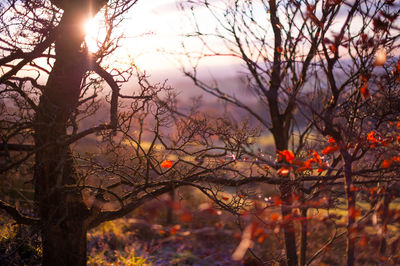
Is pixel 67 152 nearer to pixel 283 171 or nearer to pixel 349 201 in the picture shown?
pixel 283 171

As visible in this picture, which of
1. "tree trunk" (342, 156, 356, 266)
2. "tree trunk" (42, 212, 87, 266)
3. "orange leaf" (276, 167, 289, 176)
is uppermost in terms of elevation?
"orange leaf" (276, 167, 289, 176)

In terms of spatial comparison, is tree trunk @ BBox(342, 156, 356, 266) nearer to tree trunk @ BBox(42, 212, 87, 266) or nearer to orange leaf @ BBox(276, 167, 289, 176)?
orange leaf @ BBox(276, 167, 289, 176)

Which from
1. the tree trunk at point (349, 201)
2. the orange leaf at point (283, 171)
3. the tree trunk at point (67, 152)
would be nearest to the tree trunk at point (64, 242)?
the tree trunk at point (67, 152)

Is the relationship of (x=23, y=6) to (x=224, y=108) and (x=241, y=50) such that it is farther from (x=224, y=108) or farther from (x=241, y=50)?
(x=224, y=108)

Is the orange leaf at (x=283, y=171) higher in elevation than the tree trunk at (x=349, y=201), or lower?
higher

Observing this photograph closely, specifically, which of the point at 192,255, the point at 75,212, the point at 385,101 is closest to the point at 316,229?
the point at 192,255

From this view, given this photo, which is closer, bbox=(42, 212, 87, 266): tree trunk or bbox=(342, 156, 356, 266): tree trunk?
bbox=(342, 156, 356, 266): tree trunk

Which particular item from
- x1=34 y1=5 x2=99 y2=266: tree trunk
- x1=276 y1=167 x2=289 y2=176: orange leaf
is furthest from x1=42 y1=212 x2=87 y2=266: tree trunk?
x1=276 y1=167 x2=289 y2=176: orange leaf

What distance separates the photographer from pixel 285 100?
830 centimetres

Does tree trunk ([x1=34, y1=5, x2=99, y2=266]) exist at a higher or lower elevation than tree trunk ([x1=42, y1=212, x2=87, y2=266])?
higher

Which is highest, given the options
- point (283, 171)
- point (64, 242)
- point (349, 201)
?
point (283, 171)

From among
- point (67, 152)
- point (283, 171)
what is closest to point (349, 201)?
point (283, 171)

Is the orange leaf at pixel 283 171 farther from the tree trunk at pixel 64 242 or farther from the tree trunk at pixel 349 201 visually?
the tree trunk at pixel 64 242

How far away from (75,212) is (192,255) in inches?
241
